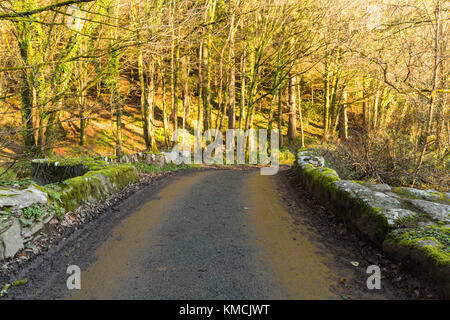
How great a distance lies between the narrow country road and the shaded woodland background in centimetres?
186

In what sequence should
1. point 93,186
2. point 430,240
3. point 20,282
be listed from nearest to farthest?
point 20,282, point 430,240, point 93,186

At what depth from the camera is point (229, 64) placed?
18.5m

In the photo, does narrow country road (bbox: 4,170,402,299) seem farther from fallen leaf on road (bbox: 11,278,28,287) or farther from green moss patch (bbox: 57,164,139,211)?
green moss patch (bbox: 57,164,139,211)

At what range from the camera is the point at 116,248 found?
14.8 ft

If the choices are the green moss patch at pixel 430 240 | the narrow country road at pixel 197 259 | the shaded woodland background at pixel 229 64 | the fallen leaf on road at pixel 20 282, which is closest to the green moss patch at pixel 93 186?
the narrow country road at pixel 197 259

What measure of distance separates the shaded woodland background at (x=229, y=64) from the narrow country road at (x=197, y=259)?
6.09 ft

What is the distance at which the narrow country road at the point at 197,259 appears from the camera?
3361mm

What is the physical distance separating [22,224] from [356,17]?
15.5 metres

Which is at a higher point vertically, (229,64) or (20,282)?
(229,64)

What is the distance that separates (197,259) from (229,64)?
→ 1639 centimetres

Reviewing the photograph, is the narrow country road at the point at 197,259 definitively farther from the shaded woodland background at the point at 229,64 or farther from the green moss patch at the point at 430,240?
the shaded woodland background at the point at 229,64

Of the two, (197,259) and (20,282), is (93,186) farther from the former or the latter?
(197,259)

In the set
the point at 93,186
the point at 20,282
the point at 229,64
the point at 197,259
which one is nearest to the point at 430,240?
the point at 197,259
